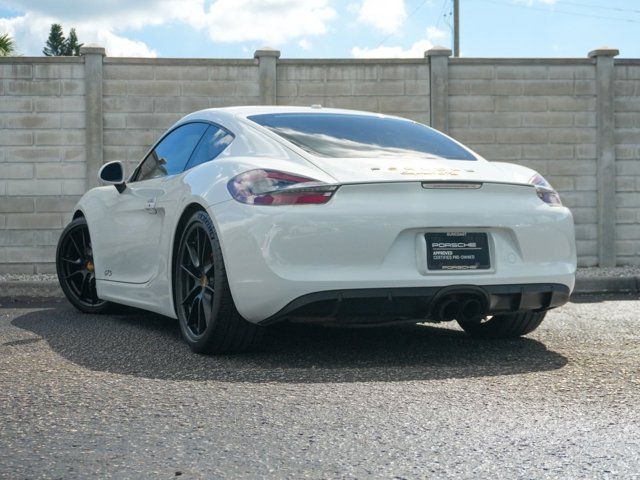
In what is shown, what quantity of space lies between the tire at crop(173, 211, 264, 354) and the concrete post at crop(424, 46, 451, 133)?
24.6 feet

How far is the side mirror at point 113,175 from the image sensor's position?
6.25 m

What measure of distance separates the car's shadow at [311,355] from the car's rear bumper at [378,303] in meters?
0.25

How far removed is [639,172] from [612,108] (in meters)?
0.92

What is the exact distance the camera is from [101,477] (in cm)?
265

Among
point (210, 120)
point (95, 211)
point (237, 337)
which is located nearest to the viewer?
point (237, 337)

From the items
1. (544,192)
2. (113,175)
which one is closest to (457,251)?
(544,192)

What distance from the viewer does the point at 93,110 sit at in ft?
38.6

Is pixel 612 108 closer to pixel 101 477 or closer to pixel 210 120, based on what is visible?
pixel 210 120

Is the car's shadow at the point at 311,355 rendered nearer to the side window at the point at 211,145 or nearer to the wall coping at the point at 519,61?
the side window at the point at 211,145

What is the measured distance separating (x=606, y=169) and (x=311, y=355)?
27.8 feet

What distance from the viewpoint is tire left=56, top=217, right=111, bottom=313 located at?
697cm

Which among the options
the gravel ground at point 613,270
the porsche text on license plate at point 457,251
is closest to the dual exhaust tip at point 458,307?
the porsche text on license plate at point 457,251

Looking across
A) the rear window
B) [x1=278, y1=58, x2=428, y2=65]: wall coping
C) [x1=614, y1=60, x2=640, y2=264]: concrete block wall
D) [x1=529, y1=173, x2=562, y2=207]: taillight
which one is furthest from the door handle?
[x1=614, y1=60, x2=640, y2=264]: concrete block wall

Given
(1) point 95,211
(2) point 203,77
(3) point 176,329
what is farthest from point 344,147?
(2) point 203,77
